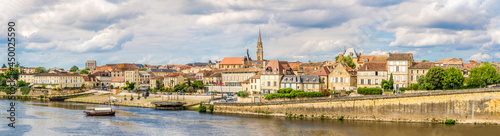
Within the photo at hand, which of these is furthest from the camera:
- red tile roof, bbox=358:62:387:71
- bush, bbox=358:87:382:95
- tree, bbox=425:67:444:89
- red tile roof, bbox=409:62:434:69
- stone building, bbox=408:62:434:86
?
red tile roof, bbox=358:62:387:71

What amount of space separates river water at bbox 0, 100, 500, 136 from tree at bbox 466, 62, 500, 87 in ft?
53.6

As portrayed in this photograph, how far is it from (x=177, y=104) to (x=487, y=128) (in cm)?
4140

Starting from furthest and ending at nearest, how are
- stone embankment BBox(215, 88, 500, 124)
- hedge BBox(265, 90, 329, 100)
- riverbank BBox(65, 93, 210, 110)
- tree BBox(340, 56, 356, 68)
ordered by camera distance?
tree BBox(340, 56, 356, 68) → riverbank BBox(65, 93, 210, 110) → hedge BBox(265, 90, 329, 100) → stone embankment BBox(215, 88, 500, 124)

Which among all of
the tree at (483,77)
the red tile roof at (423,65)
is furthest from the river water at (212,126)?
the red tile roof at (423,65)

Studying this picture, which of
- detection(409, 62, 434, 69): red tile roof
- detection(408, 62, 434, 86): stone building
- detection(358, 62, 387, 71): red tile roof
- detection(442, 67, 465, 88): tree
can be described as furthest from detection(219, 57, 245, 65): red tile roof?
detection(442, 67, 465, 88): tree

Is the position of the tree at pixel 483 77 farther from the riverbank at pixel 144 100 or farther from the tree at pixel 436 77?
the riverbank at pixel 144 100

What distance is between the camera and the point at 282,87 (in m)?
66.5

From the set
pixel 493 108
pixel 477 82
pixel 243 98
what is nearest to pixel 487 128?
pixel 493 108

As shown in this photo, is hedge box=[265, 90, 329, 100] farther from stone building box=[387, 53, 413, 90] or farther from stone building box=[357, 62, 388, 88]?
stone building box=[387, 53, 413, 90]

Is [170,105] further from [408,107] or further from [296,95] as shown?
[408,107]

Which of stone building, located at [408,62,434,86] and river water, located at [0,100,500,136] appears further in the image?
stone building, located at [408,62,434,86]

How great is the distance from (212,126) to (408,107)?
22.0 m

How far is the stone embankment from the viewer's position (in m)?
42.5

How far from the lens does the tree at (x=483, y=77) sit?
183 feet
